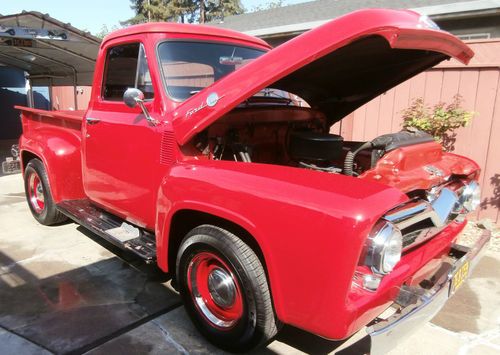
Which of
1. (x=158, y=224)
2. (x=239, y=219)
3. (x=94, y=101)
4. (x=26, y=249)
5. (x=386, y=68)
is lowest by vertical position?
(x=26, y=249)

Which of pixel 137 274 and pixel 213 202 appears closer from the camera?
pixel 213 202

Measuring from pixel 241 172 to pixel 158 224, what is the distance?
2.78 feet

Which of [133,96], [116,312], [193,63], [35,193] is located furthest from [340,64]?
[35,193]

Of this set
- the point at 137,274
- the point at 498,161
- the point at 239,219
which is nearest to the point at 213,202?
the point at 239,219

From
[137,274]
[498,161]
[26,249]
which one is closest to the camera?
[137,274]

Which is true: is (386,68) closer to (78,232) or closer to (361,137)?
(361,137)

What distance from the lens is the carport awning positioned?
7.11 metres

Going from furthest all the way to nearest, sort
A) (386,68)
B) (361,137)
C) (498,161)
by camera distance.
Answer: (361,137)
(498,161)
(386,68)

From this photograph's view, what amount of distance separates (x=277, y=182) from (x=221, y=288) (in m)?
0.86

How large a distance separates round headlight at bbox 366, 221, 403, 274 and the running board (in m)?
1.71

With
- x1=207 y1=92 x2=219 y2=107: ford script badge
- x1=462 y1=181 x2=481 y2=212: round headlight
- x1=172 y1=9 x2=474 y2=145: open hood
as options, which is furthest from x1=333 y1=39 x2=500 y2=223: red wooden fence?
x1=207 y1=92 x2=219 y2=107: ford script badge

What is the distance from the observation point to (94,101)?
391 centimetres

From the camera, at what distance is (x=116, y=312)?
317 centimetres

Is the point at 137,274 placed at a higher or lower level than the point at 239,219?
lower
